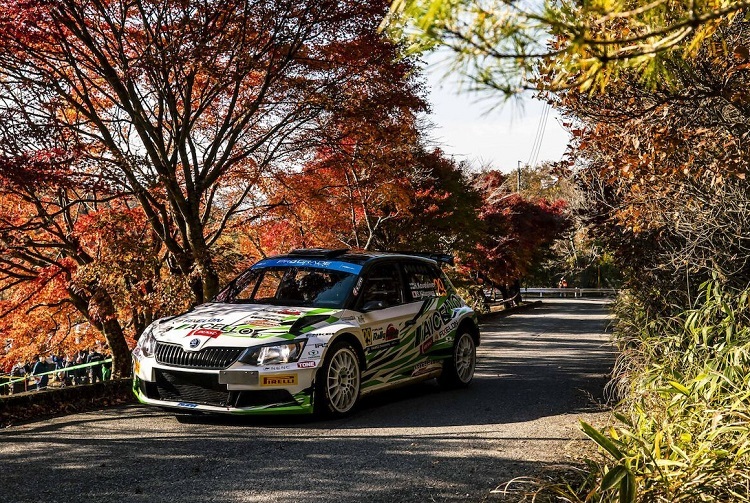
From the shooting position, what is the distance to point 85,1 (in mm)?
10445

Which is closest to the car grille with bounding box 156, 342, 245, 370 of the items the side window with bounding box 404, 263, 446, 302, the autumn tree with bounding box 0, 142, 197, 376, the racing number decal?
the side window with bounding box 404, 263, 446, 302

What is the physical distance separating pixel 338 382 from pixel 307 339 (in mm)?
622

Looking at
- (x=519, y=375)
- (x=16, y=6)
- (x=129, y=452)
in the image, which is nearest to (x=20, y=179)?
(x=16, y=6)

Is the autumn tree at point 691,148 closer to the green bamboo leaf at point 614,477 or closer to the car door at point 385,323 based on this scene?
the car door at point 385,323

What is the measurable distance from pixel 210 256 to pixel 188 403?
4.59 m

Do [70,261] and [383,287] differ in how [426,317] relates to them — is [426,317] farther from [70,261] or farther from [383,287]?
[70,261]

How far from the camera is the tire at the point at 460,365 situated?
1000cm

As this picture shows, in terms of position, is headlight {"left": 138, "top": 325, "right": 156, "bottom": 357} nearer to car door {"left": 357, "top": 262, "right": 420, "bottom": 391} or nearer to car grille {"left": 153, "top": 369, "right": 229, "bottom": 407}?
car grille {"left": 153, "top": 369, "right": 229, "bottom": 407}

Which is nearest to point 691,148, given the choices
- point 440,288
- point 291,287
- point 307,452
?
point 440,288

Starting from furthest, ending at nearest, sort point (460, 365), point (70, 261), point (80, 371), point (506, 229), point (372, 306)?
point (506, 229), point (80, 371), point (70, 261), point (460, 365), point (372, 306)

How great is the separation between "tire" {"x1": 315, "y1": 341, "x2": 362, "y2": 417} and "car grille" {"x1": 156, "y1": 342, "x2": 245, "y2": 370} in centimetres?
86

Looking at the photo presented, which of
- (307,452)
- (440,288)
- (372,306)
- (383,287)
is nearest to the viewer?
(307,452)

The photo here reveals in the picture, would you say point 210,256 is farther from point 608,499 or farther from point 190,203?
point 608,499

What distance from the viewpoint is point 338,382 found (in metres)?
7.83
